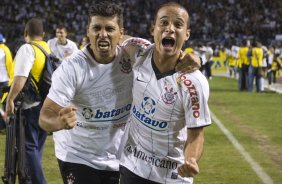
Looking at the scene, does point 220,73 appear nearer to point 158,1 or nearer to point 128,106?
point 158,1

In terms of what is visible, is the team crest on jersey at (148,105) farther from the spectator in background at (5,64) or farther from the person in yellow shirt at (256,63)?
the person in yellow shirt at (256,63)

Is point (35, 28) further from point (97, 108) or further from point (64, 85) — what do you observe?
point (64, 85)

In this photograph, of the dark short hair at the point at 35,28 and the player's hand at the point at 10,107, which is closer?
the player's hand at the point at 10,107

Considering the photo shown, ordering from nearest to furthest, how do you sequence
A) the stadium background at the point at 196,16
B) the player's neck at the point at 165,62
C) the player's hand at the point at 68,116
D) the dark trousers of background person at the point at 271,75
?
the player's hand at the point at 68,116 → the player's neck at the point at 165,62 → the dark trousers of background person at the point at 271,75 → the stadium background at the point at 196,16

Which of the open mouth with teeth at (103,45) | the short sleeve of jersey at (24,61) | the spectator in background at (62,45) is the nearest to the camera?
the open mouth with teeth at (103,45)

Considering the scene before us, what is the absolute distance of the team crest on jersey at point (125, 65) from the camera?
15.8 feet

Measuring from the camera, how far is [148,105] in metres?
4.43

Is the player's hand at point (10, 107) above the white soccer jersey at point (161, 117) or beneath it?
beneath

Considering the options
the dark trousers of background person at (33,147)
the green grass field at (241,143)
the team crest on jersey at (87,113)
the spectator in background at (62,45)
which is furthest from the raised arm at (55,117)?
the spectator in background at (62,45)

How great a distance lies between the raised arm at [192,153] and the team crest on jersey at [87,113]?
93cm

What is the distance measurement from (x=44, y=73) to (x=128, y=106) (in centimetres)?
278

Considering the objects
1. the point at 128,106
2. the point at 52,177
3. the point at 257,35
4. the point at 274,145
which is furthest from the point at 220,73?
the point at 128,106

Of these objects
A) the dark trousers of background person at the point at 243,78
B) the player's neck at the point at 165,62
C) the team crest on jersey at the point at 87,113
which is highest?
the player's neck at the point at 165,62

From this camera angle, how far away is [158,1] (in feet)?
174
